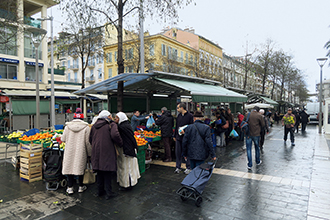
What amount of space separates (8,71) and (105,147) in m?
22.8

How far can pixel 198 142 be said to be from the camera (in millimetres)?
4625

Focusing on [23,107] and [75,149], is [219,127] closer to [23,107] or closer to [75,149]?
[75,149]

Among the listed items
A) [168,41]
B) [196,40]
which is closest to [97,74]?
[168,41]

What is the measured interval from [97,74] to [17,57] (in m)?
21.5

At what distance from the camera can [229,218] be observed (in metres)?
3.61

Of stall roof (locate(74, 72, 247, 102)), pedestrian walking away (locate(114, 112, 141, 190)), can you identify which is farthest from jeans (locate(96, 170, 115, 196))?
stall roof (locate(74, 72, 247, 102))

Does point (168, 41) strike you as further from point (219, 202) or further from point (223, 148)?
point (219, 202)

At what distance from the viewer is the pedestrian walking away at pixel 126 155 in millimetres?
4758

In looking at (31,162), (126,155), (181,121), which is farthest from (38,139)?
(181,121)

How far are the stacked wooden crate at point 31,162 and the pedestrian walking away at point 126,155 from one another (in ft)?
7.80

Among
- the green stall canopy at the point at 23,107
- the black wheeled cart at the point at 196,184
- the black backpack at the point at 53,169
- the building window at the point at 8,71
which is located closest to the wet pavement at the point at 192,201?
the black wheeled cart at the point at 196,184

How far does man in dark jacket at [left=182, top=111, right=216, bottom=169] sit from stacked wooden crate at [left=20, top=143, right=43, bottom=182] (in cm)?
394

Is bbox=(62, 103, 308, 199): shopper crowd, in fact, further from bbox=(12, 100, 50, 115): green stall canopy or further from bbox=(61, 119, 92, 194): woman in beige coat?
bbox=(12, 100, 50, 115): green stall canopy

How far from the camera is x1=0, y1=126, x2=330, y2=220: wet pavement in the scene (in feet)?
12.5
